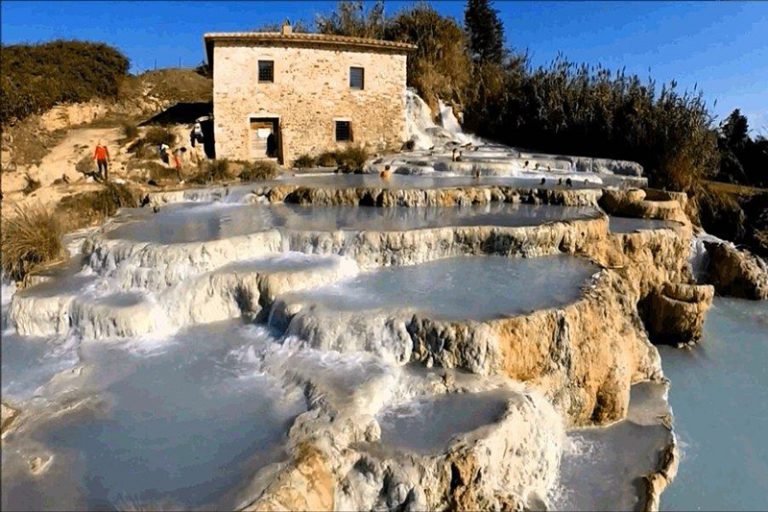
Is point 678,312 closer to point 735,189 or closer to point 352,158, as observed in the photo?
point 735,189

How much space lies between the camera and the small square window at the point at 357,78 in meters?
20.9

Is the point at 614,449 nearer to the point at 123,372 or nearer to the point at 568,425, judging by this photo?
the point at 568,425

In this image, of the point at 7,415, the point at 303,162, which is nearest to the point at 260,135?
the point at 303,162

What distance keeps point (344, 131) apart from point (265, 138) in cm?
298

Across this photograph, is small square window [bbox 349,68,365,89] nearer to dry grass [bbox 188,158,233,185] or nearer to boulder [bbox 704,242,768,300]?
dry grass [bbox 188,158,233,185]

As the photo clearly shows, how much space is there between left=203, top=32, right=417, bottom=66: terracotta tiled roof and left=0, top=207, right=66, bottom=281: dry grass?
32.1ft

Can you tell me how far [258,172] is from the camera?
58.4 ft

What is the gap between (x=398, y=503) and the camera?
5457 millimetres

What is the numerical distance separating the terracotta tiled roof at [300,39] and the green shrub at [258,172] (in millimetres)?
4435

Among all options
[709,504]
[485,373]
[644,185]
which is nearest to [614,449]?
[709,504]

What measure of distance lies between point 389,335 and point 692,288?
7.58 m

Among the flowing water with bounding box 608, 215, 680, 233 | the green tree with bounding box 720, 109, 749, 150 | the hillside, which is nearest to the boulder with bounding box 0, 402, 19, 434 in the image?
the hillside

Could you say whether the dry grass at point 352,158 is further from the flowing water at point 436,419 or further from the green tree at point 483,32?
the green tree at point 483,32

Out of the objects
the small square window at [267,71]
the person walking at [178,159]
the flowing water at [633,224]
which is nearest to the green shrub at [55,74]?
the person walking at [178,159]
